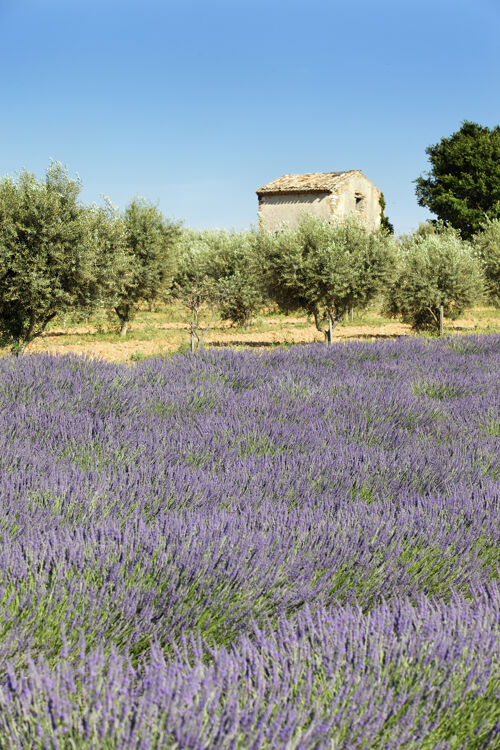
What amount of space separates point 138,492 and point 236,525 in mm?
602

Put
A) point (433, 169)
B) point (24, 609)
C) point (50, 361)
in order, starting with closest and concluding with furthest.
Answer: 1. point (24, 609)
2. point (50, 361)
3. point (433, 169)

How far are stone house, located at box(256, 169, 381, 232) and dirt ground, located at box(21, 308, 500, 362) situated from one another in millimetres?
8680

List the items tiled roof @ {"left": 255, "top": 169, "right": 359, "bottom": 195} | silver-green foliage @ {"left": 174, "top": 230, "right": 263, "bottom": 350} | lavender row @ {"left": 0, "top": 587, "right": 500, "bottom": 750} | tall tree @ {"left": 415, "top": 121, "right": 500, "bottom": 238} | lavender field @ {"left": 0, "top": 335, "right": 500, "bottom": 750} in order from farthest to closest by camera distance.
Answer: tall tree @ {"left": 415, "top": 121, "right": 500, "bottom": 238} < tiled roof @ {"left": 255, "top": 169, "right": 359, "bottom": 195} < silver-green foliage @ {"left": 174, "top": 230, "right": 263, "bottom": 350} < lavender field @ {"left": 0, "top": 335, "right": 500, "bottom": 750} < lavender row @ {"left": 0, "top": 587, "right": 500, "bottom": 750}

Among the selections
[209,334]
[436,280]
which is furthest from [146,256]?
[436,280]

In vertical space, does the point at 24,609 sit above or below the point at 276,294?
below

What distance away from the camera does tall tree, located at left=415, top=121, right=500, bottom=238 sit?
39.8 meters

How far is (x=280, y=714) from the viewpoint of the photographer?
133 cm

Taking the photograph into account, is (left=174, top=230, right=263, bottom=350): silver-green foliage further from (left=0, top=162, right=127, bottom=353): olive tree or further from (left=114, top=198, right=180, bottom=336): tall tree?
(left=0, top=162, right=127, bottom=353): olive tree

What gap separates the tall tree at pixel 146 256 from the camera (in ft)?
73.7

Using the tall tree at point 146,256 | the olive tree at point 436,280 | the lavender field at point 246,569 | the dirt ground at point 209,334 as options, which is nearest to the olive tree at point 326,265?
the dirt ground at point 209,334

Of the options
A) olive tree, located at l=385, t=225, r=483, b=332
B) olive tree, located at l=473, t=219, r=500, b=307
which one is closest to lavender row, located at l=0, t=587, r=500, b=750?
olive tree, located at l=385, t=225, r=483, b=332

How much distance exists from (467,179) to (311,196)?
11446 millimetres

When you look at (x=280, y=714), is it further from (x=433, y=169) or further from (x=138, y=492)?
(x=433, y=169)

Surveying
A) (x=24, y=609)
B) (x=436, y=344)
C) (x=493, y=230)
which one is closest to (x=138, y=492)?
(x=24, y=609)
